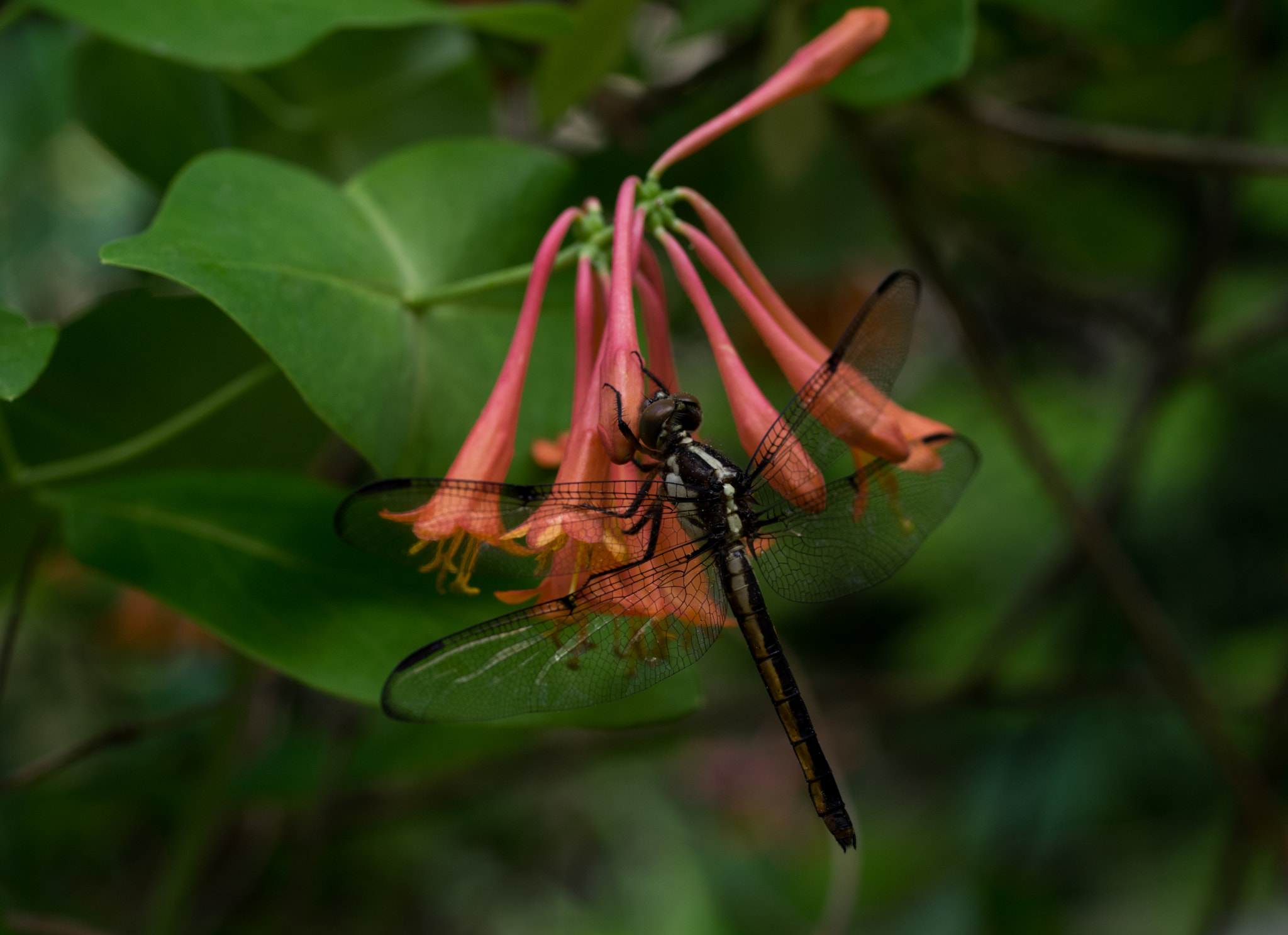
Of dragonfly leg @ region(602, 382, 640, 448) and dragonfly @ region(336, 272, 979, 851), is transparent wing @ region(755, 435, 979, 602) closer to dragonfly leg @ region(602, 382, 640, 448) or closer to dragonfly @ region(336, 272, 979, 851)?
dragonfly @ region(336, 272, 979, 851)

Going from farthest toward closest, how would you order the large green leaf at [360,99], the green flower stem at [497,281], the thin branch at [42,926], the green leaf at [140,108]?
the large green leaf at [360,99] → the green leaf at [140,108] → the thin branch at [42,926] → the green flower stem at [497,281]

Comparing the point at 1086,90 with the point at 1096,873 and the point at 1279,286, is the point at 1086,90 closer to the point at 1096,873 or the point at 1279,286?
the point at 1279,286

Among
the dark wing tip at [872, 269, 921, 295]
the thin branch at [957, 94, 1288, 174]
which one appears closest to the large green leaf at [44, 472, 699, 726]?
the dark wing tip at [872, 269, 921, 295]

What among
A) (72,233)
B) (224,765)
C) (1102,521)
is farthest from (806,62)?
(72,233)

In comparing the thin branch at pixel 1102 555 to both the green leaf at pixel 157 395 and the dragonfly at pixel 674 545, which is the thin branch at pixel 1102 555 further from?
the green leaf at pixel 157 395

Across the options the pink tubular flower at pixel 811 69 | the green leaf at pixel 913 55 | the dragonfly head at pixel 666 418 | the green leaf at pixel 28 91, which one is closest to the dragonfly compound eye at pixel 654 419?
the dragonfly head at pixel 666 418

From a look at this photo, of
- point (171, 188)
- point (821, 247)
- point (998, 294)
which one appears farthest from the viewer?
point (998, 294)
